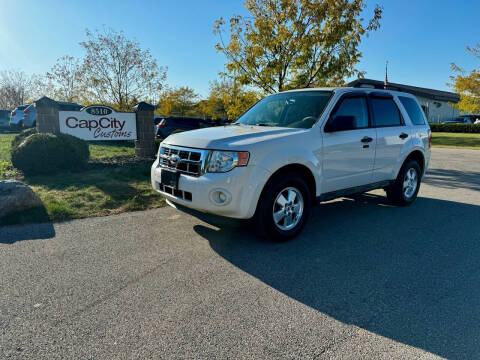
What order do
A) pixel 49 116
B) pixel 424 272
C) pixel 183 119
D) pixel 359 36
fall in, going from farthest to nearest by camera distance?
pixel 183 119 < pixel 359 36 < pixel 49 116 < pixel 424 272

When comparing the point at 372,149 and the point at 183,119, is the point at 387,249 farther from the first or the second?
the point at 183,119

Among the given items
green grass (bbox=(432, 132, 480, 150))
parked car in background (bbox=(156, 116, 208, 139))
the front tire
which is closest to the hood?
the front tire

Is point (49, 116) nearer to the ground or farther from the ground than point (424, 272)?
farther from the ground

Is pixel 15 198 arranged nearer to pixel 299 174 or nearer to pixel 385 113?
pixel 299 174

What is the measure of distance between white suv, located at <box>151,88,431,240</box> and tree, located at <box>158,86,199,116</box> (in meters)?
21.8

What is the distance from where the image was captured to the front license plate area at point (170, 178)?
426cm

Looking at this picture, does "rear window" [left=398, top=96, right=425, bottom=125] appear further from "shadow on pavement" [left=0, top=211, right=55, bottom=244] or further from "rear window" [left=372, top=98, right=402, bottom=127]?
"shadow on pavement" [left=0, top=211, right=55, bottom=244]

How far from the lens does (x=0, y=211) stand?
5.00 meters

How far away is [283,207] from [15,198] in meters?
3.92

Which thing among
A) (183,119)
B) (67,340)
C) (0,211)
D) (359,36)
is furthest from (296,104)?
(183,119)

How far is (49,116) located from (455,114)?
2460 inches

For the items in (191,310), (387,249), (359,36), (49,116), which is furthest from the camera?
(359,36)

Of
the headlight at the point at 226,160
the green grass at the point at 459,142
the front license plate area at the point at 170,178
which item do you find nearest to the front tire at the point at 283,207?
the headlight at the point at 226,160

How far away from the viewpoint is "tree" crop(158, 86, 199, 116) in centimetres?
2753
